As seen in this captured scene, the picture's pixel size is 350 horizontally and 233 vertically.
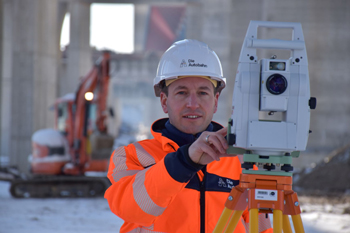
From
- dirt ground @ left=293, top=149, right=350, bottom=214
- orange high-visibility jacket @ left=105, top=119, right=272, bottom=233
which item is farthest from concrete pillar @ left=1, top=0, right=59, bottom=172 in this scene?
orange high-visibility jacket @ left=105, top=119, right=272, bottom=233

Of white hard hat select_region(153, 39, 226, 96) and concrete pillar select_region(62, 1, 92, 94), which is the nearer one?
white hard hat select_region(153, 39, 226, 96)

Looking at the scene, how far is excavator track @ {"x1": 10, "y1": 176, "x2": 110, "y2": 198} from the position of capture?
10219 millimetres

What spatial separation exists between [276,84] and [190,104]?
0.57 m

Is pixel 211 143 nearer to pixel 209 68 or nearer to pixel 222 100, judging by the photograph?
pixel 209 68

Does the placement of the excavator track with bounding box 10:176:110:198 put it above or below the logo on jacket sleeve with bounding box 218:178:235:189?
below

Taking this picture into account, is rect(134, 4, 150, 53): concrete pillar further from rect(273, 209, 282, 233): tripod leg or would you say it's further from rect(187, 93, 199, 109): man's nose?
rect(273, 209, 282, 233): tripod leg

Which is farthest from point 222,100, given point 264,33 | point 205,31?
point 264,33

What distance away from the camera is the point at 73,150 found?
11055mm

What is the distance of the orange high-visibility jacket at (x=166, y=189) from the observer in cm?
176

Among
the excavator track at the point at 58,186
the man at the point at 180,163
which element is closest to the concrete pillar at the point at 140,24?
the excavator track at the point at 58,186

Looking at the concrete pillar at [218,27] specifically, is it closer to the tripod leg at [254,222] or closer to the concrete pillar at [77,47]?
the concrete pillar at [77,47]

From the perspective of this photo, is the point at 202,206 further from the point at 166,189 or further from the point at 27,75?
the point at 27,75

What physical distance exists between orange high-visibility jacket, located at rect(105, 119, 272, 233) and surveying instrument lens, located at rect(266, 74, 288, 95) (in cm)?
40

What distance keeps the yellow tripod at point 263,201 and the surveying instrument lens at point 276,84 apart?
329 mm
